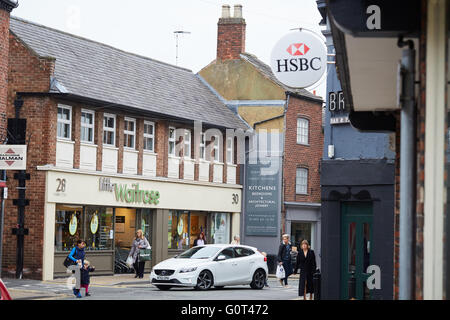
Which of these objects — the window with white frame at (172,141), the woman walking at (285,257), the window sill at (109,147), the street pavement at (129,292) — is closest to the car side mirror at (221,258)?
the street pavement at (129,292)

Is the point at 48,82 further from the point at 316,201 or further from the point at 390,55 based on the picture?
the point at 390,55

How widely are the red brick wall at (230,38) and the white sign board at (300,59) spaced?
2386 cm

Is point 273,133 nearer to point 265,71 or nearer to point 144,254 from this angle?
point 265,71

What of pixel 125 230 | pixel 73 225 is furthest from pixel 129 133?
pixel 73 225

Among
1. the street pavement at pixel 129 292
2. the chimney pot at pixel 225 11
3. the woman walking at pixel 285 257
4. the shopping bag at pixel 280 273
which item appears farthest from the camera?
the chimney pot at pixel 225 11

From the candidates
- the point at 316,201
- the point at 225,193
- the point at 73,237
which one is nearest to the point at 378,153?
the point at 73,237

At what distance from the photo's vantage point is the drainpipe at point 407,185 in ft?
18.9

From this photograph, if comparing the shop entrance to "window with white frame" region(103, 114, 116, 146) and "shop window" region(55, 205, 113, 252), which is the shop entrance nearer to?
"shop window" region(55, 205, 113, 252)

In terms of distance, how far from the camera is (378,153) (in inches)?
805

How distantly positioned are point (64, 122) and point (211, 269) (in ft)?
28.3

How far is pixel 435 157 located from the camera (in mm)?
5684

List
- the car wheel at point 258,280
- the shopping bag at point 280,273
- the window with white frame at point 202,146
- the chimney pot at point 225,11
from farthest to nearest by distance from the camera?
1. the chimney pot at point 225,11
2. the window with white frame at point 202,146
3. the shopping bag at point 280,273
4. the car wheel at point 258,280

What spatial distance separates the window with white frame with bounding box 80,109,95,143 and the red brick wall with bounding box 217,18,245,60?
1344cm

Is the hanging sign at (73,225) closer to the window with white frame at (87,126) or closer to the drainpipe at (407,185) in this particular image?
the window with white frame at (87,126)
